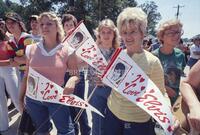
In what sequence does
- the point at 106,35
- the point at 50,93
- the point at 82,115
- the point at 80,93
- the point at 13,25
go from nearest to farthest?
1. the point at 50,93
2. the point at 106,35
3. the point at 80,93
4. the point at 82,115
5. the point at 13,25

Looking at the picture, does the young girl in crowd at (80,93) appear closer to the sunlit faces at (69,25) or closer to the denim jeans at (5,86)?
the sunlit faces at (69,25)

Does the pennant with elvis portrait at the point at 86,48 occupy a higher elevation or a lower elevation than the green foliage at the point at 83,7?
higher

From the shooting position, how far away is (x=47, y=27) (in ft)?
10.8

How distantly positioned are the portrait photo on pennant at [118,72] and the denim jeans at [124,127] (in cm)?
33

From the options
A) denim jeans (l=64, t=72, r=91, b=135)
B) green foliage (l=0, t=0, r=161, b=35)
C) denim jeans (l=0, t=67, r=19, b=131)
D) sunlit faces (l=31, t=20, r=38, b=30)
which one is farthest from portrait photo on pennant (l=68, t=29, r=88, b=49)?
green foliage (l=0, t=0, r=161, b=35)

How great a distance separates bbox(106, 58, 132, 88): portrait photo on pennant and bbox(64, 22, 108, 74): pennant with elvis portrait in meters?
1.27

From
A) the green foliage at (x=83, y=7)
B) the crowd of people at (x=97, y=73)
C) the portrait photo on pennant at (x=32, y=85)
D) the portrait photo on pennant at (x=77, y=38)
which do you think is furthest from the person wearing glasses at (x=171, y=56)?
the green foliage at (x=83, y=7)

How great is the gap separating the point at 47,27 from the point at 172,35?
4.89 feet

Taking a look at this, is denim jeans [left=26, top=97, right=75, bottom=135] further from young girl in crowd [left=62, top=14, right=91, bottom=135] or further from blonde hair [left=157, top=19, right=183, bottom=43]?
blonde hair [left=157, top=19, right=183, bottom=43]

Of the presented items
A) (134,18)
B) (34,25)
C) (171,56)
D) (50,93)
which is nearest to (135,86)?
(134,18)

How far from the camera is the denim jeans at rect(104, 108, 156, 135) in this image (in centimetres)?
259

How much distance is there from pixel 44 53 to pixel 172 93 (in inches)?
60.0

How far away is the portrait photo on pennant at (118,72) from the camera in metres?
2.50

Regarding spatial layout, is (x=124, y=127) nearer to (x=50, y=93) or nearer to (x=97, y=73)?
(x=50, y=93)
